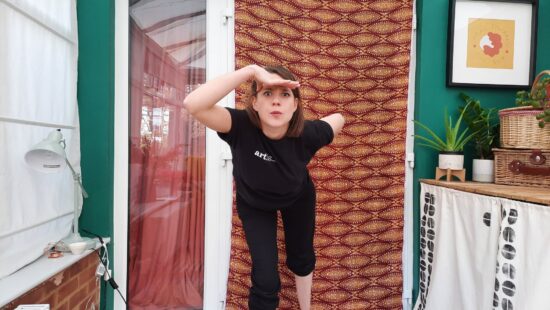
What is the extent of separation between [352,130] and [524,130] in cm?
82

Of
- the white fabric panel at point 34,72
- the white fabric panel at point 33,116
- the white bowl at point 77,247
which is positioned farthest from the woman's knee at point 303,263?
the white fabric panel at point 34,72

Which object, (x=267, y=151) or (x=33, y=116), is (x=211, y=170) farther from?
(x=33, y=116)

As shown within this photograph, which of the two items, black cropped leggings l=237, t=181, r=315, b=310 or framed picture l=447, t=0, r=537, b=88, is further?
framed picture l=447, t=0, r=537, b=88

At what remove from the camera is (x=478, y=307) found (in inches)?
53.2

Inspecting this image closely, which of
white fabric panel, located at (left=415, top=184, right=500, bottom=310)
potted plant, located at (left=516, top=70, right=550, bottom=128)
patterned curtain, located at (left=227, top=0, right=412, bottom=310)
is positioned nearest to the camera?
white fabric panel, located at (left=415, top=184, right=500, bottom=310)

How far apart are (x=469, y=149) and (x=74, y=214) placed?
7.41ft

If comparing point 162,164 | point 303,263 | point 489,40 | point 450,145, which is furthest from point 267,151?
point 489,40

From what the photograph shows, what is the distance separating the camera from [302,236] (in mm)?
1361

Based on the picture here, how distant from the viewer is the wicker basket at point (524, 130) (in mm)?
1405

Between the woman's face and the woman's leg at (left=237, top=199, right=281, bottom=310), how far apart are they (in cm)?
40

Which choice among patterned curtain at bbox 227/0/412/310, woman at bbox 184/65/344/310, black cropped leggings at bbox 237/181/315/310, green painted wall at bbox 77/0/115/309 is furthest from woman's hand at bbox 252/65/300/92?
green painted wall at bbox 77/0/115/309

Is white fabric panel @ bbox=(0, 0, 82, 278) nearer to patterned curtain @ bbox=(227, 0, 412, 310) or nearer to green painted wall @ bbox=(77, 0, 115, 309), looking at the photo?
green painted wall @ bbox=(77, 0, 115, 309)

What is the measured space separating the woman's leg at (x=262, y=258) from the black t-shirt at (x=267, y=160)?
0.24 ft

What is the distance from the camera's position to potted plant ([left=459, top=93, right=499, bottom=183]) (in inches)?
64.7
